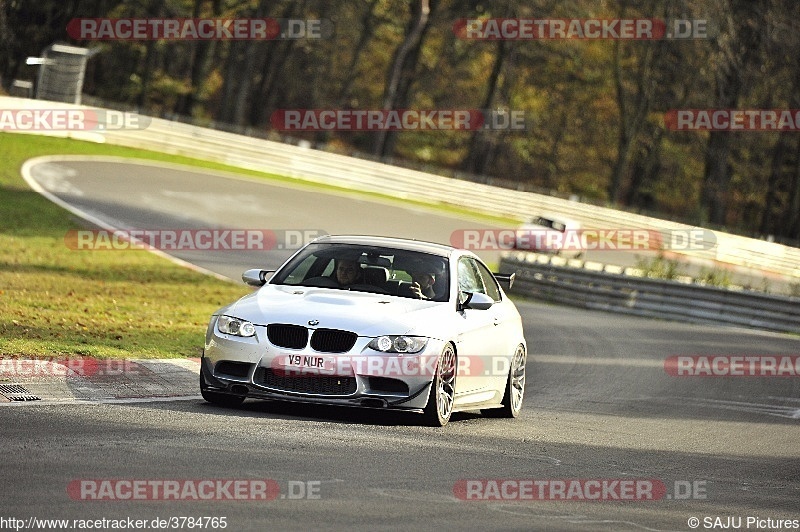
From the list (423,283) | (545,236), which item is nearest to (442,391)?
(423,283)

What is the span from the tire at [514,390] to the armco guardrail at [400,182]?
27155 millimetres

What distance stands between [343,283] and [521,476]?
3129 mm

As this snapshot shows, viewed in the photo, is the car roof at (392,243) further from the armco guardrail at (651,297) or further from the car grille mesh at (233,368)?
the armco guardrail at (651,297)

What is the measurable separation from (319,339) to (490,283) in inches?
112

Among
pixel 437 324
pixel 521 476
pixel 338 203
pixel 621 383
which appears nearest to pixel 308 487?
pixel 521 476

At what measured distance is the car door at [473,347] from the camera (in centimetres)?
1099

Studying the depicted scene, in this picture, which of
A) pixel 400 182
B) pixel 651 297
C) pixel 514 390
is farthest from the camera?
pixel 400 182

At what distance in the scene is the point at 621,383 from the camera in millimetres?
15984

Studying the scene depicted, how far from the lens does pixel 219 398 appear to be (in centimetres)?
1067

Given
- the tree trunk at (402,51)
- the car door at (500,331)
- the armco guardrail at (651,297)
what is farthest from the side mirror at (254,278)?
the tree trunk at (402,51)

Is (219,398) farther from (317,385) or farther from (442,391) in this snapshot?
(442,391)

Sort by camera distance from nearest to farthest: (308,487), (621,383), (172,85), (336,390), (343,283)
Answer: (308,487), (336,390), (343,283), (621,383), (172,85)

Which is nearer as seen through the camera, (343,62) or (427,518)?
(427,518)

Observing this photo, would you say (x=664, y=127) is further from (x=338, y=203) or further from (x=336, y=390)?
(x=336, y=390)
